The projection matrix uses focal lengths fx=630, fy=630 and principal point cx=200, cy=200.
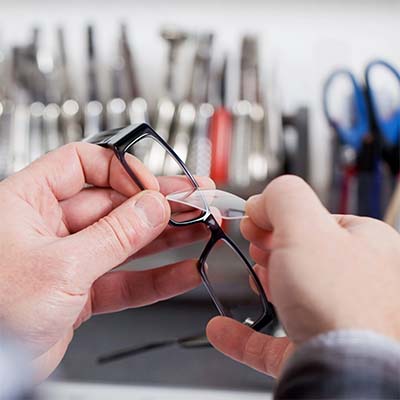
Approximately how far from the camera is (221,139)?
87cm

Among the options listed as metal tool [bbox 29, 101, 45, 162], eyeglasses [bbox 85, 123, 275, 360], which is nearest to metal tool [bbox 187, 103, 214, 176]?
metal tool [bbox 29, 101, 45, 162]

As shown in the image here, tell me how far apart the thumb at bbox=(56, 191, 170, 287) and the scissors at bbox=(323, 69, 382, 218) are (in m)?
0.39

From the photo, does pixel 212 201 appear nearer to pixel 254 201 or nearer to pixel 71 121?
pixel 254 201

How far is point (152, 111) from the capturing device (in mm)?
946

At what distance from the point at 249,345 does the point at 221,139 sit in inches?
17.8

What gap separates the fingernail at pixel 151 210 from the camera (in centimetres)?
45

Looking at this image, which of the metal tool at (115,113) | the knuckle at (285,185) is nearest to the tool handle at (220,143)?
the metal tool at (115,113)

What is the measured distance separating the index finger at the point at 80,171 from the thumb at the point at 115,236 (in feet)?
0.13

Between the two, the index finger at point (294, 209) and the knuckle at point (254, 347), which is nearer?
the index finger at point (294, 209)

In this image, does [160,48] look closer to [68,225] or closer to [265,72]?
[265,72]

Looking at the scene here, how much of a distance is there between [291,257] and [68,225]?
0.85 ft

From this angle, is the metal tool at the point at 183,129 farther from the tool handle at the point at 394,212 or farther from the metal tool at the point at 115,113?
the tool handle at the point at 394,212

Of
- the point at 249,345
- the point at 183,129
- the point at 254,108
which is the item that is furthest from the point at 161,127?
the point at 249,345

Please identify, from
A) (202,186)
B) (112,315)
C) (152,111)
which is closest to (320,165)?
(152,111)
